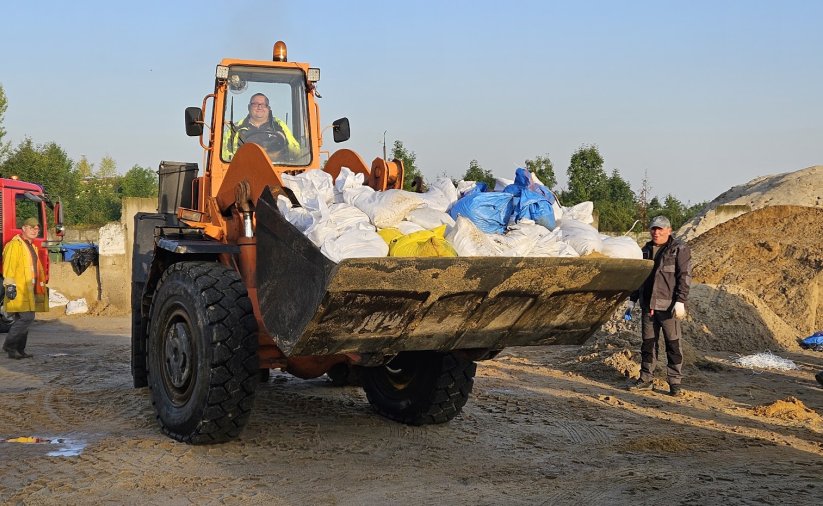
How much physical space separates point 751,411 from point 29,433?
5.93 metres

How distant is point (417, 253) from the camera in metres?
5.01

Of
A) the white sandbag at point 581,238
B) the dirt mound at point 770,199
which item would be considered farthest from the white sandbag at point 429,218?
the dirt mound at point 770,199

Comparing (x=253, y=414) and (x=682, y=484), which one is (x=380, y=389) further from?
(x=682, y=484)

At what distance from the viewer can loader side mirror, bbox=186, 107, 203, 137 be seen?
6.90 metres

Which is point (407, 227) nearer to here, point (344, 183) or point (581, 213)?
point (344, 183)

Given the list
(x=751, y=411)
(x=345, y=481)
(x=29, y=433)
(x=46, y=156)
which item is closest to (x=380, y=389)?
(x=345, y=481)

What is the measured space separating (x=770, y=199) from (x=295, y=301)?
1160cm

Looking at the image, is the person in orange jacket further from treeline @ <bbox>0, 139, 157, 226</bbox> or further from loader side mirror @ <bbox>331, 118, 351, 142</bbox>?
treeline @ <bbox>0, 139, 157, 226</bbox>

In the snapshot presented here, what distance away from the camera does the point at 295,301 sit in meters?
4.99


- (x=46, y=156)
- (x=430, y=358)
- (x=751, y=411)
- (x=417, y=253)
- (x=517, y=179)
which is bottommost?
(x=751, y=411)

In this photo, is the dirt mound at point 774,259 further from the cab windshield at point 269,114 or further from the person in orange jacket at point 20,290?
the person in orange jacket at point 20,290

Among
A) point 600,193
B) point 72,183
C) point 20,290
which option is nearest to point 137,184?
point 72,183

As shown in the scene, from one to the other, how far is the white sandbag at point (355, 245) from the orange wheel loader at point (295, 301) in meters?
0.08

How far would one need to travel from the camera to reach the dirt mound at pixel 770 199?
14242 mm
